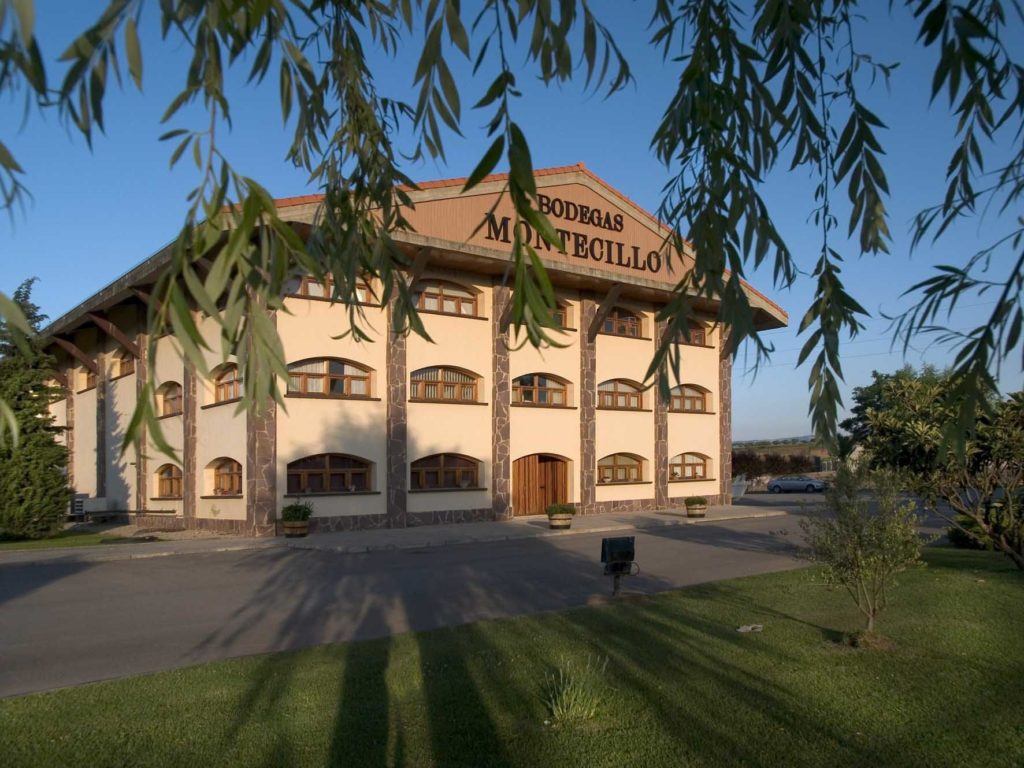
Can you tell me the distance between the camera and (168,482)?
28141 mm

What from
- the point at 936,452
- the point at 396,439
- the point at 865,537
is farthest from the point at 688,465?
the point at 865,537

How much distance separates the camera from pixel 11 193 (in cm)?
236

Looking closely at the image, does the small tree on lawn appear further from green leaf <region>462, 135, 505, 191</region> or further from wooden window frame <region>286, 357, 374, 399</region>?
wooden window frame <region>286, 357, 374, 399</region>

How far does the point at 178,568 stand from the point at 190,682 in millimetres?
10401

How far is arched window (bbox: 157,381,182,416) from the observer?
87.4 feet

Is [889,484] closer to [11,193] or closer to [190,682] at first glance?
[190,682]

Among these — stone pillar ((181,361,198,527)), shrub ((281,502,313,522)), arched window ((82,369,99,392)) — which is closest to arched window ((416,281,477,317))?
shrub ((281,502,313,522))

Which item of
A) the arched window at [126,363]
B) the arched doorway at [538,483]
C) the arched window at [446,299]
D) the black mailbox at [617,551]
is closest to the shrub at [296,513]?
the arched window at [446,299]

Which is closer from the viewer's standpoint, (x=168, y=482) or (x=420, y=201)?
(x=420, y=201)

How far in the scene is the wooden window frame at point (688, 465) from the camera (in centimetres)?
3278

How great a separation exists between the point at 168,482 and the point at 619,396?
16458mm

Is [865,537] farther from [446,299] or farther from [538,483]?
[538,483]

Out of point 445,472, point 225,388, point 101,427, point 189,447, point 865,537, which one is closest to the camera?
point 865,537

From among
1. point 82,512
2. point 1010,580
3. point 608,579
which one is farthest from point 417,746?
point 82,512
